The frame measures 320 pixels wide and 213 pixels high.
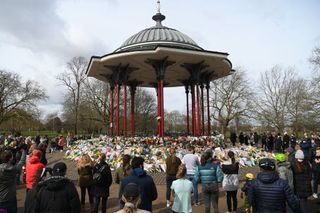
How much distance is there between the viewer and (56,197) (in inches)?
127

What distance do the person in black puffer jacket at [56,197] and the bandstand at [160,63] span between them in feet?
43.8

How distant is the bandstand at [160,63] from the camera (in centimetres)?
1689

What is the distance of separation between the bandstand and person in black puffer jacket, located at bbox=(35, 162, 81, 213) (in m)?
13.4

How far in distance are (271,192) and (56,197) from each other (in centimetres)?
288

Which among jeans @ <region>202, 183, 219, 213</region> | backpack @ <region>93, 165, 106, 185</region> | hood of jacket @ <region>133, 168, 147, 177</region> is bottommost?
jeans @ <region>202, 183, 219, 213</region>

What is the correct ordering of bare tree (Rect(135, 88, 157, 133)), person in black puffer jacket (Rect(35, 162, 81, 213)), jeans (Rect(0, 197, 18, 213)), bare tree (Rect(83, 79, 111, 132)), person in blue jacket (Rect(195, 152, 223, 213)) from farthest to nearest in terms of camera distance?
bare tree (Rect(135, 88, 157, 133)) → bare tree (Rect(83, 79, 111, 132)) → person in blue jacket (Rect(195, 152, 223, 213)) → jeans (Rect(0, 197, 18, 213)) → person in black puffer jacket (Rect(35, 162, 81, 213))

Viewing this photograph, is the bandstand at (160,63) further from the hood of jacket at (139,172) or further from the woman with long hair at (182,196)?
the hood of jacket at (139,172)

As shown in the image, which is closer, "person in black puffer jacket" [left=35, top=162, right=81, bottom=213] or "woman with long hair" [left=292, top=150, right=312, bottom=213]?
"person in black puffer jacket" [left=35, top=162, right=81, bottom=213]

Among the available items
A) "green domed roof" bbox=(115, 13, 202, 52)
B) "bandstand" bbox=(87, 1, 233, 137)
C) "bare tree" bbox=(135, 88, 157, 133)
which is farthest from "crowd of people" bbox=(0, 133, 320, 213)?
"bare tree" bbox=(135, 88, 157, 133)

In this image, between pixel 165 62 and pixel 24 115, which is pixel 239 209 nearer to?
pixel 165 62

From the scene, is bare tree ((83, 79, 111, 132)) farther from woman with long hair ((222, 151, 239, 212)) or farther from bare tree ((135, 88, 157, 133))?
woman with long hair ((222, 151, 239, 212))

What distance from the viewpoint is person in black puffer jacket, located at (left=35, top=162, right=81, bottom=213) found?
3.20m

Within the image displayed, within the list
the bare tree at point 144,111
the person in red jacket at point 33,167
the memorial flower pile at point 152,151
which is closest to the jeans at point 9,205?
the person in red jacket at point 33,167

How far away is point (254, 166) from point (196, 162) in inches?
296
